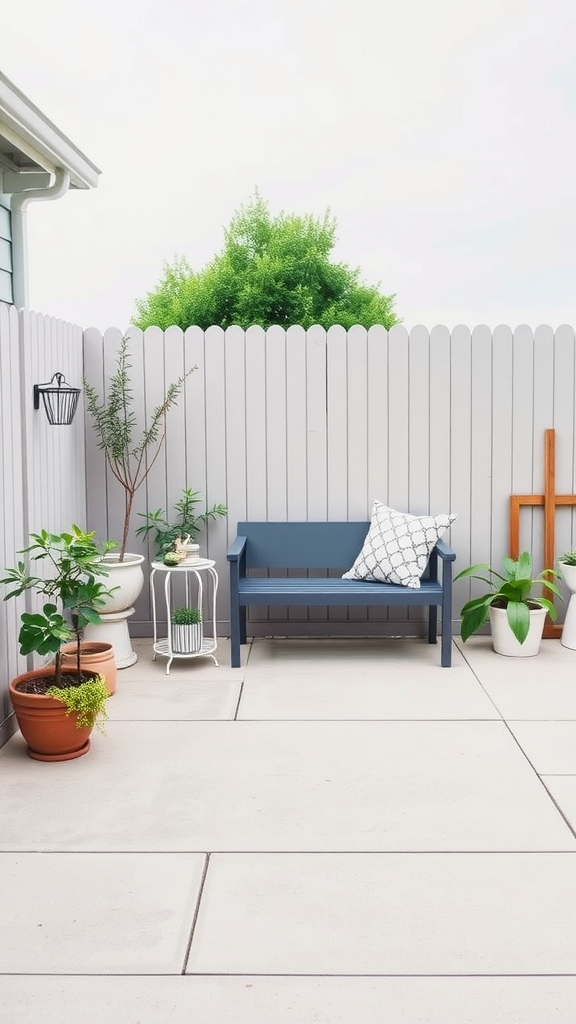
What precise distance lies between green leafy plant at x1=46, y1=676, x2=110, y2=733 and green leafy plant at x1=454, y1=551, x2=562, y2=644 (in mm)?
2397

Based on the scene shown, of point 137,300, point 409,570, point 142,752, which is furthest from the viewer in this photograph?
point 137,300

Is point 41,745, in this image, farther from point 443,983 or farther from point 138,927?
point 443,983

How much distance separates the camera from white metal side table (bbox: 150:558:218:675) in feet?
17.4

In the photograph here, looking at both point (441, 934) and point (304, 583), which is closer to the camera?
point (441, 934)

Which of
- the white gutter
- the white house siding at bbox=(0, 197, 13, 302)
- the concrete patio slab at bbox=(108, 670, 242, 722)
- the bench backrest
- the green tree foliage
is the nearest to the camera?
the concrete patio slab at bbox=(108, 670, 242, 722)

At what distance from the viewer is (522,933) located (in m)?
2.61

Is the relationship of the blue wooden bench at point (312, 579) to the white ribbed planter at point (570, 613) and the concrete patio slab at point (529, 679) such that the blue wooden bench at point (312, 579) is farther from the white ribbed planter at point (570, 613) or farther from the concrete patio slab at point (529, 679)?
the white ribbed planter at point (570, 613)

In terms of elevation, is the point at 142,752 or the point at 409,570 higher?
the point at 409,570

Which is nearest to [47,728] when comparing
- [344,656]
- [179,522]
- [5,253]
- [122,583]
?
[122,583]

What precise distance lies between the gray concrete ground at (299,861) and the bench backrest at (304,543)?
112cm

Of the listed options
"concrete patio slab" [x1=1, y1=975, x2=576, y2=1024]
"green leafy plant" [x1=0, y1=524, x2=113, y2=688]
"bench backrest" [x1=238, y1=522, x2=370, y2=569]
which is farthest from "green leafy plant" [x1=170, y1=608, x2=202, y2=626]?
"concrete patio slab" [x1=1, y1=975, x2=576, y2=1024]

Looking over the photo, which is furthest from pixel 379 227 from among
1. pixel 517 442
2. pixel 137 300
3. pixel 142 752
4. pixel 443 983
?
pixel 443 983

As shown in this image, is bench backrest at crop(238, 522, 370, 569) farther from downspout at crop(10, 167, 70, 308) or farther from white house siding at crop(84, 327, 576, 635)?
downspout at crop(10, 167, 70, 308)

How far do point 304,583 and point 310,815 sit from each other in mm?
2306
